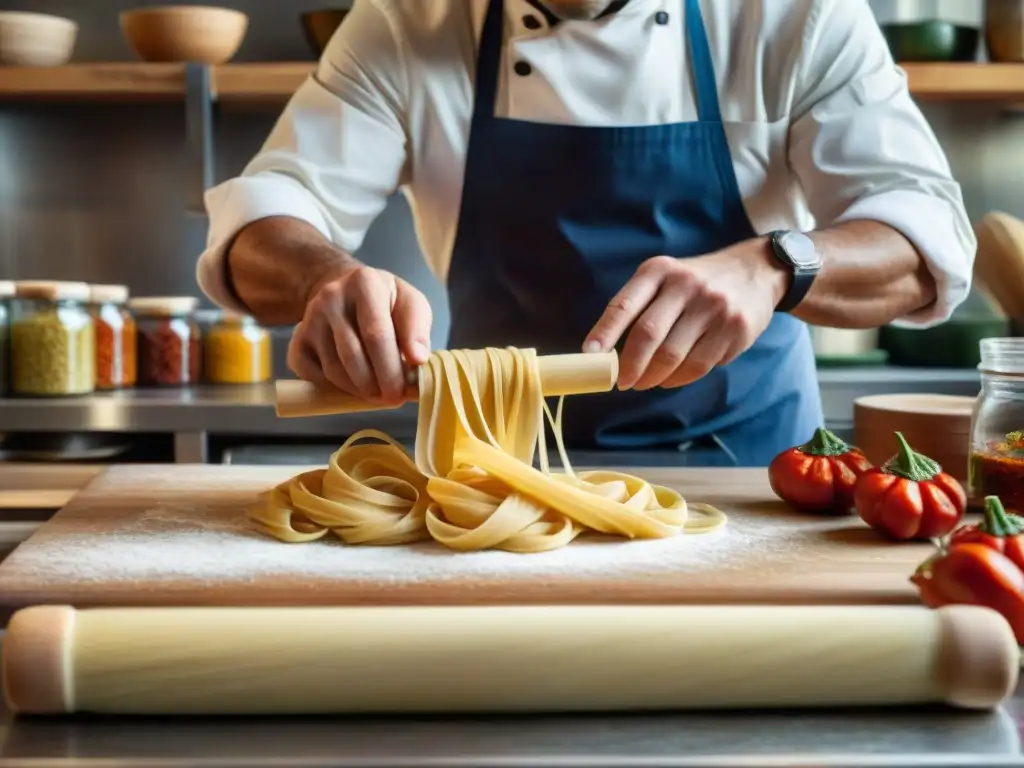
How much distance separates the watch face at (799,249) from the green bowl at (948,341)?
170 cm

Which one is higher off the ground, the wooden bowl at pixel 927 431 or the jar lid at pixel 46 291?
the jar lid at pixel 46 291

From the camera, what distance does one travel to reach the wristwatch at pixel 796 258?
1590 millimetres

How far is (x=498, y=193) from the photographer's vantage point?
2.04 meters

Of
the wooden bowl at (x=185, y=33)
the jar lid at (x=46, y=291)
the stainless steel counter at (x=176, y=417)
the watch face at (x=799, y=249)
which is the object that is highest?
the wooden bowl at (x=185, y=33)

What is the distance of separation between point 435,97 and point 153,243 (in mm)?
1784

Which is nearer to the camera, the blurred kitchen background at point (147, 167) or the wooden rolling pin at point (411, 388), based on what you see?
the wooden rolling pin at point (411, 388)

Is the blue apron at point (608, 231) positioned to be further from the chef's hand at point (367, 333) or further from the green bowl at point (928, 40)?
the green bowl at point (928, 40)

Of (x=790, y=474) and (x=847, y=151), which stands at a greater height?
(x=847, y=151)

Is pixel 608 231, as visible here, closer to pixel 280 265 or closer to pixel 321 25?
pixel 280 265

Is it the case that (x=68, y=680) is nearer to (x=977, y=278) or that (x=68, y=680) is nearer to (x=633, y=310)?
(x=633, y=310)

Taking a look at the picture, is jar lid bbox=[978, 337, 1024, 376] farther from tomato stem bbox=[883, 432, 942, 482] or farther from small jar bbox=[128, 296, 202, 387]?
small jar bbox=[128, 296, 202, 387]

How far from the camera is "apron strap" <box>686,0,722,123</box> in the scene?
1.93 meters

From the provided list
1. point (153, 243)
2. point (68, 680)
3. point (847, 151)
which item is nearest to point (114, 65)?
point (153, 243)

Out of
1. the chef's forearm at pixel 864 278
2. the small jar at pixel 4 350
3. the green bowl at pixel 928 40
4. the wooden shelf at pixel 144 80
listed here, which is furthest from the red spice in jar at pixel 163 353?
the green bowl at pixel 928 40
